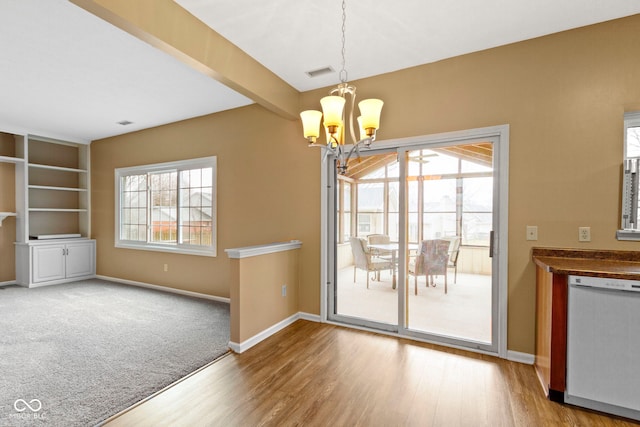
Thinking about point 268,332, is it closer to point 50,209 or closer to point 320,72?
point 320,72

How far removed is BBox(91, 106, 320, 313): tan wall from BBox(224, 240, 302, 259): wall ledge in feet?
0.53

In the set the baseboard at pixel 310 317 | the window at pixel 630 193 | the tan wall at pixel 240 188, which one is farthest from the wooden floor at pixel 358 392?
the window at pixel 630 193

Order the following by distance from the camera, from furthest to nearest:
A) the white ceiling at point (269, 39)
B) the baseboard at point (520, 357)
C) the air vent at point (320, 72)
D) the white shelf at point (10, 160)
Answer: the white shelf at point (10, 160) < the air vent at point (320, 72) < the baseboard at point (520, 357) < the white ceiling at point (269, 39)

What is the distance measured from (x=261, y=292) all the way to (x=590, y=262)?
286 centimetres

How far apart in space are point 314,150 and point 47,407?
3.19m

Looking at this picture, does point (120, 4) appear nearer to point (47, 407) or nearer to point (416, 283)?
point (47, 407)

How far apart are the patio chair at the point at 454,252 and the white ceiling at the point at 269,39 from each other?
1.81 m

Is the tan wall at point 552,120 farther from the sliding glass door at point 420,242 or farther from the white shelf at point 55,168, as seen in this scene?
the white shelf at point 55,168

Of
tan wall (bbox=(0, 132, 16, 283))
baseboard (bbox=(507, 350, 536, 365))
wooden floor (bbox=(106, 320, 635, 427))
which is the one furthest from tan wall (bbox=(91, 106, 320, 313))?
baseboard (bbox=(507, 350, 536, 365))

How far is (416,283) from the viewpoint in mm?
3281

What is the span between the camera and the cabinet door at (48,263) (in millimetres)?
5219

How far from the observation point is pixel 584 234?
245cm

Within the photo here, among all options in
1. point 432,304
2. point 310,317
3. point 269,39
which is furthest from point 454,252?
point 269,39

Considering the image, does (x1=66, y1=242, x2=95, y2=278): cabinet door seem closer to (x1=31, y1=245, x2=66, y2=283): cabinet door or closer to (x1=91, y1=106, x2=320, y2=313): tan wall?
(x1=31, y1=245, x2=66, y2=283): cabinet door
